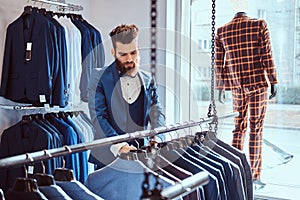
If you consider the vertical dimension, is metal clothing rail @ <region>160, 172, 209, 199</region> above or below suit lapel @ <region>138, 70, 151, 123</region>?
below

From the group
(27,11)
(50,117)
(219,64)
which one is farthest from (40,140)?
(219,64)

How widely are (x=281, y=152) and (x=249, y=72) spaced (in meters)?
0.77

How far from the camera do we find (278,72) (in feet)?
12.3

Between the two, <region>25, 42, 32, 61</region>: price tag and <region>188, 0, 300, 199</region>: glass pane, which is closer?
<region>25, 42, 32, 61</region>: price tag

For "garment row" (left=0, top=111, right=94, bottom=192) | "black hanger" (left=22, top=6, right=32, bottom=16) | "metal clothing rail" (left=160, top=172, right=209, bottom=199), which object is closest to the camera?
"metal clothing rail" (left=160, top=172, right=209, bottom=199)

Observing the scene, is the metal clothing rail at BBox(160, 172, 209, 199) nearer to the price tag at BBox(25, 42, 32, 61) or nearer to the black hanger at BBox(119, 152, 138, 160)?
the black hanger at BBox(119, 152, 138, 160)

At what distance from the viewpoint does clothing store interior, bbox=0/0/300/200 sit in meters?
2.52

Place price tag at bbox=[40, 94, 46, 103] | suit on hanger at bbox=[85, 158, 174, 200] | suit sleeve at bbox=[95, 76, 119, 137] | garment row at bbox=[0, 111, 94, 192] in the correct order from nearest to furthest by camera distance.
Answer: suit on hanger at bbox=[85, 158, 174, 200] → suit sleeve at bbox=[95, 76, 119, 137] → garment row at bbox=[0, 111, 94, 192] → price tag at bbox=[40, 94, 46, 103]

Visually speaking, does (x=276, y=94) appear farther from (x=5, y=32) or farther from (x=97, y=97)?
(x=5, y=32)

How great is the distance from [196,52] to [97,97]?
1.78 meters

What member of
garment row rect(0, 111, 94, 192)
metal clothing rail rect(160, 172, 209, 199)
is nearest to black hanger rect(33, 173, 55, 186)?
metal clothing rail rect(160, 172, 209, 199)

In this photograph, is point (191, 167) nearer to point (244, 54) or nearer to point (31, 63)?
Answer: point (31, 63)

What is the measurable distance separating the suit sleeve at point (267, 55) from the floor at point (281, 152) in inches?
14.0

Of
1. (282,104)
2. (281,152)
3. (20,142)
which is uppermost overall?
(282,104)
